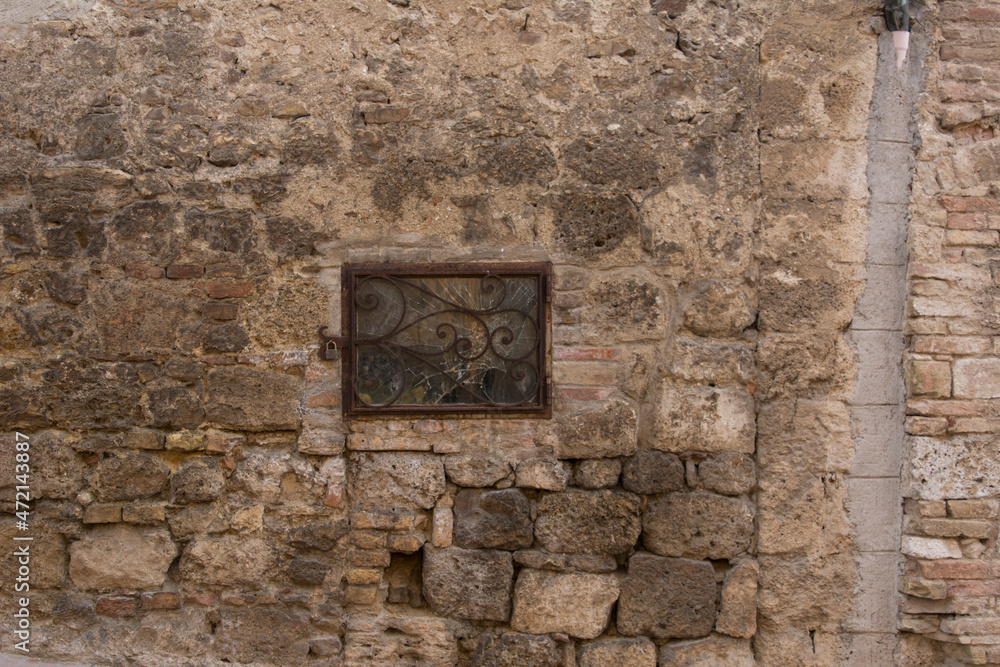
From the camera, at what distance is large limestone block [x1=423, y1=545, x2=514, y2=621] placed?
2.71 metres

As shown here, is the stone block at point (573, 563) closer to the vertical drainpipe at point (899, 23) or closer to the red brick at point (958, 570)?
the red brick at point (958, 570)

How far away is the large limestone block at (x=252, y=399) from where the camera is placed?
9.12ft

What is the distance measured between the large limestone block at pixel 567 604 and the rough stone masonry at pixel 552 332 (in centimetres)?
1

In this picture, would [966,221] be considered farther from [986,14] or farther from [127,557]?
[127,557]

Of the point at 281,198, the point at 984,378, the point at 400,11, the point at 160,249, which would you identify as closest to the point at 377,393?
the point at 281,198

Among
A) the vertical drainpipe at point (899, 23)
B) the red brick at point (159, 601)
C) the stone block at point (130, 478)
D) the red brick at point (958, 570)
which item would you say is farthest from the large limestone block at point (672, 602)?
the vertical drainpipe at point (899, 23)

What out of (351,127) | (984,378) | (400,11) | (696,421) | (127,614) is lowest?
(127,614)

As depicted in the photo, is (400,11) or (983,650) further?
(400,11)

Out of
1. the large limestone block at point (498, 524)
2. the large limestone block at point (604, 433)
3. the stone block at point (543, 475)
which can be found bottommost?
the large limestone block at point (498, 524)

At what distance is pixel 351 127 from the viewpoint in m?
2.80

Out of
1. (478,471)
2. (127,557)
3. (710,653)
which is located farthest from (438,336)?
(710,653)

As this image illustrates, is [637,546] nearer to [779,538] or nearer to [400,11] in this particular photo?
[779,538]

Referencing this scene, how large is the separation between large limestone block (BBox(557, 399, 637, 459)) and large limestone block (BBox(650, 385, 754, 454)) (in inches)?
4.5

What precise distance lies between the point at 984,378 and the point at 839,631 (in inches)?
43.9
